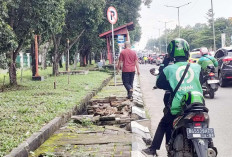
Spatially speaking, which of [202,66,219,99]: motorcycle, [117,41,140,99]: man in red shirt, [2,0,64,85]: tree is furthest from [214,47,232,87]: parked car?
[2,0,64,85]: tree

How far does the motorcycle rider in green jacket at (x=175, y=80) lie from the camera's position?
3.99 metres

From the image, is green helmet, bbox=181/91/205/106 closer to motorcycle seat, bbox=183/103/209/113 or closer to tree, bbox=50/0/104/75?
motorcycle seat, bbox=183/103/209/113

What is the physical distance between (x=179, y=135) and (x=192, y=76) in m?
0.70

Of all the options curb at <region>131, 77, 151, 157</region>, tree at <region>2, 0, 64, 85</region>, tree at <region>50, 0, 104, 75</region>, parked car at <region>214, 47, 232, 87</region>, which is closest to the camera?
curb at <region>131, 77, 151, 157</region>

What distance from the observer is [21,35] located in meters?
13.2

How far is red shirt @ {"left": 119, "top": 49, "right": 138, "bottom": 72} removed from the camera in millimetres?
10109

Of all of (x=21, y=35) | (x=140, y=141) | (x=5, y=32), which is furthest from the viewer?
(x=21, y=35)

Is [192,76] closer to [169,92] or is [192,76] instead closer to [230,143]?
[169,92]

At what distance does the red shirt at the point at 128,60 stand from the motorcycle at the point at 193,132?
6183 millimetres

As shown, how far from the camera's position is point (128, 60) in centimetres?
1016

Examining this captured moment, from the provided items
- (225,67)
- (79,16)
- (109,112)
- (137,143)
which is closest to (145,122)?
(109,112)

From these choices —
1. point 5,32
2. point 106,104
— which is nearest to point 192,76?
point 106,104

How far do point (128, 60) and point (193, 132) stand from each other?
6.67m

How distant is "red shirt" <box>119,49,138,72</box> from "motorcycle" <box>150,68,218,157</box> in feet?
20.3
